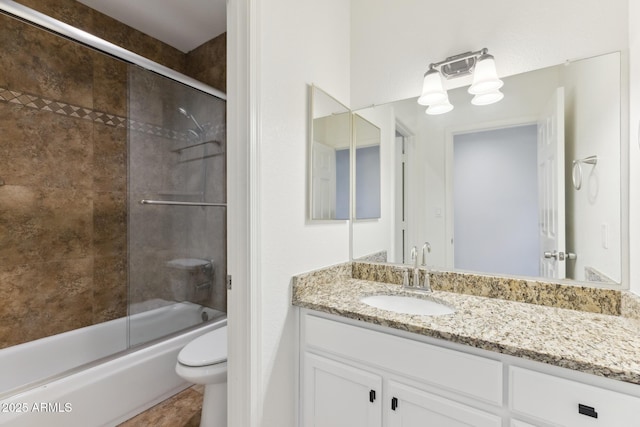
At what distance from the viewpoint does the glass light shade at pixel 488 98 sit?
1.32 metres

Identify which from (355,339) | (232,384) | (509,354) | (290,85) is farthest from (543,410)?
(290,85)

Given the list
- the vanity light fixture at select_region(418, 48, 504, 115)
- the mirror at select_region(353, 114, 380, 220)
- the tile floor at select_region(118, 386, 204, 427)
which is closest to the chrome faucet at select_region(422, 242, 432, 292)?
the mirror at select_region(353, 114, 380, 220)

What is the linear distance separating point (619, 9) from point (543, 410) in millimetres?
1496

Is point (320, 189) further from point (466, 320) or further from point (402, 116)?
point (466, 320)

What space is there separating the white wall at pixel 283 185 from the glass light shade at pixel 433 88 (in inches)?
20.8

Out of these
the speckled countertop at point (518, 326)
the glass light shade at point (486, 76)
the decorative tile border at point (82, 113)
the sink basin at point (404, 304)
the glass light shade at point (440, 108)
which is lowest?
the sink basin at point (404, 304)

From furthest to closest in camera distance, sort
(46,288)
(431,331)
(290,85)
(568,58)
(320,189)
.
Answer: (46,288) < (320,189) < (290,85) < (568,58) < (431,331)

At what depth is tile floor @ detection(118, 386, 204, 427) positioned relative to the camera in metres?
1.61

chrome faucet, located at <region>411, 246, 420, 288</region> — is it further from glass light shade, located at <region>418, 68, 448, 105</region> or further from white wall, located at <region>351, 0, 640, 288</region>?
glass light shade, located at <region>418, 68, 448, 105</region>

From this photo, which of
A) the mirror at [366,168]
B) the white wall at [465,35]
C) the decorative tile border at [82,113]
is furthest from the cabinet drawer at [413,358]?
the decorative tile border at [82,113]

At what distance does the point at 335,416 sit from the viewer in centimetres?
117

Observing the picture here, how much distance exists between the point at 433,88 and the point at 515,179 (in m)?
0.58

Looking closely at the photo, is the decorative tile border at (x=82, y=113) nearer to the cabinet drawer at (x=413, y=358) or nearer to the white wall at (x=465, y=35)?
the white wall at (x=465, y=35)

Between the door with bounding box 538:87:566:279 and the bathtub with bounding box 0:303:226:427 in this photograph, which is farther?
the bathtub with bounding box 0:303:226:427
